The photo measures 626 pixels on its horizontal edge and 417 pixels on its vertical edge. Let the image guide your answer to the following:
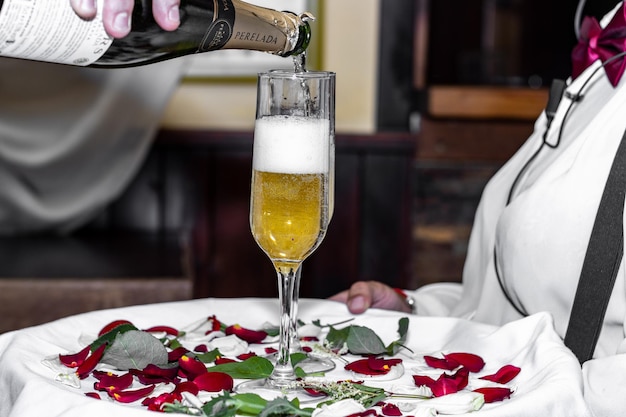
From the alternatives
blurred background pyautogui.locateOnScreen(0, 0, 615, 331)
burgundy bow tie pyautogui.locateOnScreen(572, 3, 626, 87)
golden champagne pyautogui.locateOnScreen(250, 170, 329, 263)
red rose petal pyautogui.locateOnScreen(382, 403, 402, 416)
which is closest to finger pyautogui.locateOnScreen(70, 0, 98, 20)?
golden champagne pyautogui.locateOnScreen(250, 170, 329, 263)

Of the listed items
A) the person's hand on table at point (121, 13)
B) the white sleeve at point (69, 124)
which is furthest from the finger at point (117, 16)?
the white sleeve at point (69, 124)

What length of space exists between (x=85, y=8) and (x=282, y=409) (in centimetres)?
40

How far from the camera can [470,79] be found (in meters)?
3.71

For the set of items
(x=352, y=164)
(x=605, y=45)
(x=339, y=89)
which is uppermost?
(x=605, y=45)

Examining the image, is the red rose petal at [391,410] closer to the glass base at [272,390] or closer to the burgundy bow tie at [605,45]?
the glass base at [272,390]

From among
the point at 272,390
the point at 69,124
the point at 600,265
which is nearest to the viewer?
the point at 272,390

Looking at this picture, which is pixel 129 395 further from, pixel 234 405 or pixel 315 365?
pixel 315 365

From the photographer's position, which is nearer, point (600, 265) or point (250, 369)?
point (250, 369)

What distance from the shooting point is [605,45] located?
49.1 inches

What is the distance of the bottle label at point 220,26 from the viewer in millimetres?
1000

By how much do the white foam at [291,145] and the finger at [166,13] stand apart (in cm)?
16

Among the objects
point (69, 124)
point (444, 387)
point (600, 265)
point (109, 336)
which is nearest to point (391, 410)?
point (444, 387)

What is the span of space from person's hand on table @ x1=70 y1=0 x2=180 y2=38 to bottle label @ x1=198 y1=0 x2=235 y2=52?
0.13ft

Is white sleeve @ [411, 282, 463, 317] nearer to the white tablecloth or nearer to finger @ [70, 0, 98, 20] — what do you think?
the white tablecloth
